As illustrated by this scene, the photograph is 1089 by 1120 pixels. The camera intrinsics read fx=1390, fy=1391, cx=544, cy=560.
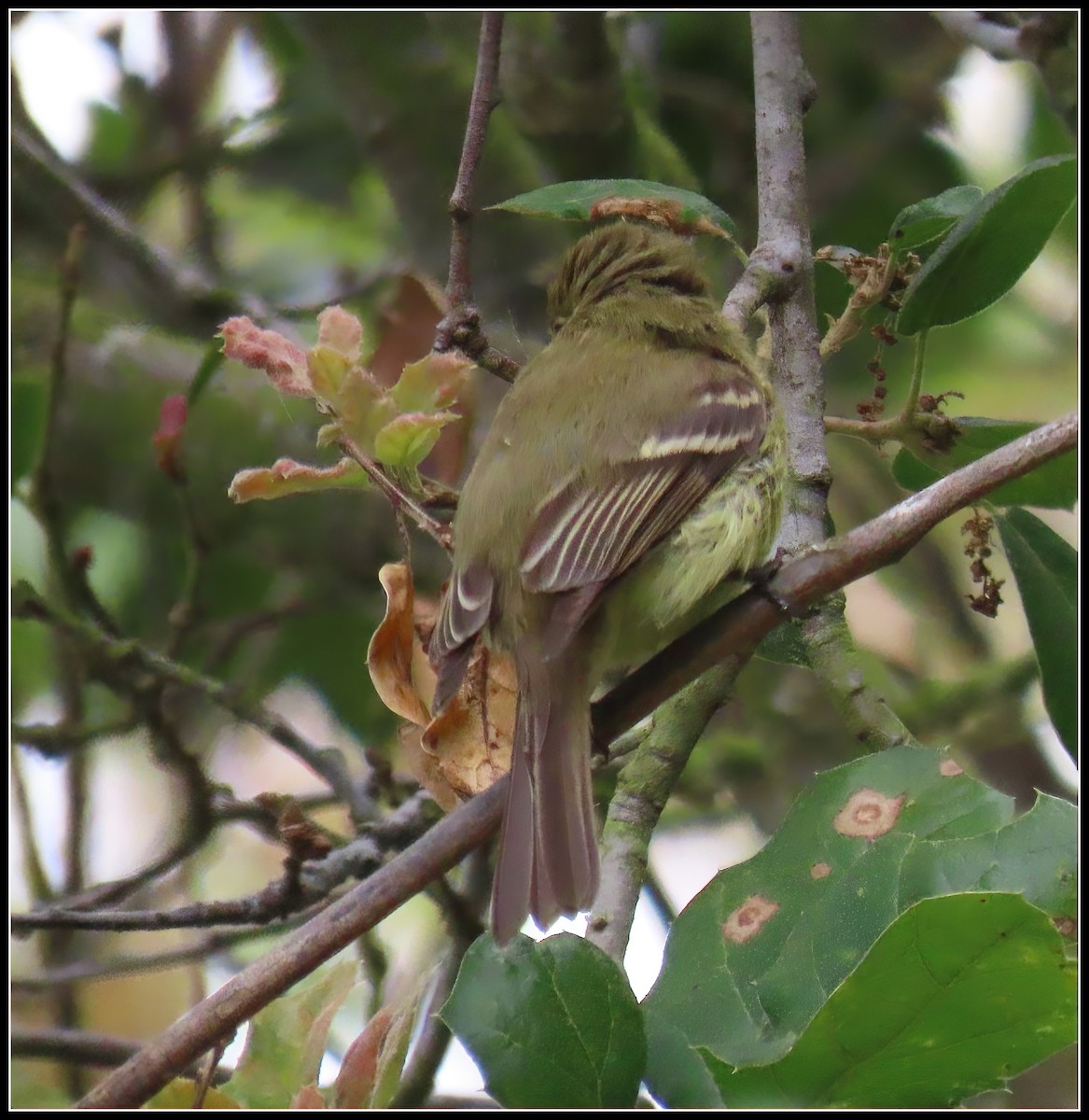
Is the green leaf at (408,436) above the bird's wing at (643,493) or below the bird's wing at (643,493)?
below

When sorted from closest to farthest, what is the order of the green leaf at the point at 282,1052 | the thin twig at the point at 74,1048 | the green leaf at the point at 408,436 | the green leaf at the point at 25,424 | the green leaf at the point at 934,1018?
the green leaf at the point at 934,1018 → the green leaf at the point at 282,1052 → the green leaf at the point at 408,436 → the thin twig at the point at 74,1048 → the green leaf at the point at 25,424

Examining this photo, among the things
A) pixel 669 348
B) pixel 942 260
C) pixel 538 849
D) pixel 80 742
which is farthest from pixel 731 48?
pixel 538 849

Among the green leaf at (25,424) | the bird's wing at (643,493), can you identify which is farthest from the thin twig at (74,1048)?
the bird's wing at (643,493)

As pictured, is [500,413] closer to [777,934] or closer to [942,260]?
[942,260]

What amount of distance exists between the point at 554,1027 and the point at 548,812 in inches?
13.4

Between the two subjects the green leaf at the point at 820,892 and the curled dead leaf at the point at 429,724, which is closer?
the green leaf at the point at 820,892

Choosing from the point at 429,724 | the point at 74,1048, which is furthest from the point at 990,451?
the point at 74,1048

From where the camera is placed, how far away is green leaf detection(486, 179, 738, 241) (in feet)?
6.61

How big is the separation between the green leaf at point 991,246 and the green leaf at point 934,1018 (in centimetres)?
105

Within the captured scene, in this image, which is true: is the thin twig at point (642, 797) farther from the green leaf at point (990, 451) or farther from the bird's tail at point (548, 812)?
the green leaf at point (990, 451)

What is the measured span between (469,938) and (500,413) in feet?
3.10

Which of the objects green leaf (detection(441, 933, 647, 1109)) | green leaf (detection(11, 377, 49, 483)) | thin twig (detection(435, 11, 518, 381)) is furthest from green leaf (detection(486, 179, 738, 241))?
green leaf (detection(11, 377, 49, 483))

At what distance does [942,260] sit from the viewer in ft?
6.58

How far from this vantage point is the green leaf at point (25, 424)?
2.84m
